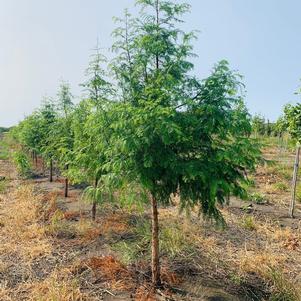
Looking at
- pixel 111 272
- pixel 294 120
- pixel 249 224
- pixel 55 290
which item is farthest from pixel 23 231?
pixel 294 120

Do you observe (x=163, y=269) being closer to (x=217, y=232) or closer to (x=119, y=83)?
(x=217, y=232)

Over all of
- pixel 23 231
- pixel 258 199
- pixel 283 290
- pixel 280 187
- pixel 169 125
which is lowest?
pixel 283 290

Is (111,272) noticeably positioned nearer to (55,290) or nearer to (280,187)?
(55,290)

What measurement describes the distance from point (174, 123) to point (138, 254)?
3.27 metres

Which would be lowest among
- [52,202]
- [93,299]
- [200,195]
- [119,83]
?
[93,299]

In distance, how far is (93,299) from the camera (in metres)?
4.84

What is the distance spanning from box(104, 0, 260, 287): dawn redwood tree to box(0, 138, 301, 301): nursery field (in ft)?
1.44

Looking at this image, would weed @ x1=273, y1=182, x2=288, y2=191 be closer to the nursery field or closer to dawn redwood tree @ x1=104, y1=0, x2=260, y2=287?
the nursery field

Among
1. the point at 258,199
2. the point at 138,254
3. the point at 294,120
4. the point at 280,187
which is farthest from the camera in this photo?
the point at 280,187

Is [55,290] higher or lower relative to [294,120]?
lower

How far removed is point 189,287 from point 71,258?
233cm

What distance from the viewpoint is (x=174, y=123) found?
13.4ft

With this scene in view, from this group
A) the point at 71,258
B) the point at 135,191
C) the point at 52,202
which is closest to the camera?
the point at 135,191

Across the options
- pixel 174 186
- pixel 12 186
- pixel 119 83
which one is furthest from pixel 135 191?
pixel 12 186
